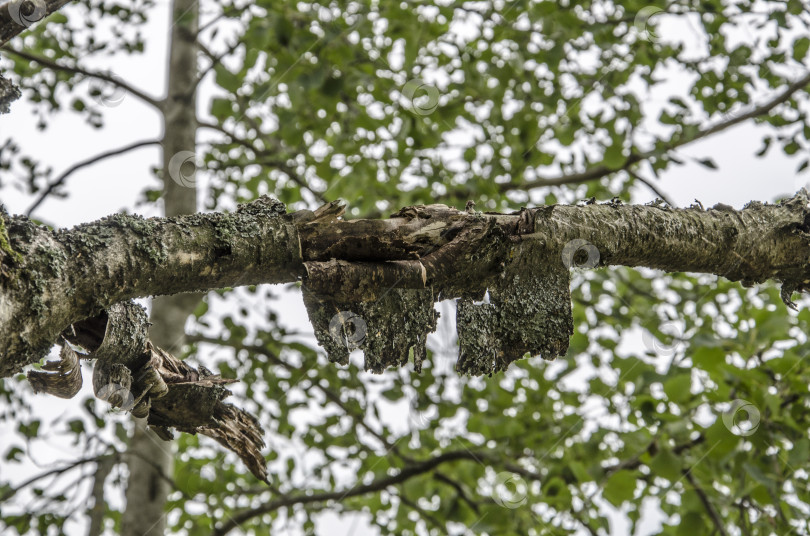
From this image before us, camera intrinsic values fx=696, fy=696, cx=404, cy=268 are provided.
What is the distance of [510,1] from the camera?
129 inches

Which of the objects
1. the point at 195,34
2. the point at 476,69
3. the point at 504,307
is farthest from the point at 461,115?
the point at 504,307

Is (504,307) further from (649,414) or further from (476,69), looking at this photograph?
(476,69)

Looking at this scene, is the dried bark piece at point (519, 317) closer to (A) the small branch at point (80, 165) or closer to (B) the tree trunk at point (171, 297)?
(B) the tree trunk at point (171, 297)

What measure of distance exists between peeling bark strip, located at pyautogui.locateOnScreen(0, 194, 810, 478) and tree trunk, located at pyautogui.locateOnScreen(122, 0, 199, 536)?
1.59 meters

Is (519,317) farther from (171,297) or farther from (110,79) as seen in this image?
(110,79)

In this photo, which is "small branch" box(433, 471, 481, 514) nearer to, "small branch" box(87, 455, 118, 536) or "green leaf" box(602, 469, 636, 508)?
"green leaf" box(602, 469, 636, 508)

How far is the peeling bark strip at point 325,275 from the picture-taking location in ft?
3.18

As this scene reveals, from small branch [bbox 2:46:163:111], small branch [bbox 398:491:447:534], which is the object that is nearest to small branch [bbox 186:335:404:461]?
small branch [bbox 398:491:447:534]

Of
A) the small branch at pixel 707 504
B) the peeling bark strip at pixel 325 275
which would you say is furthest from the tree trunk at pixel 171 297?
the small branch at pixel 707 504

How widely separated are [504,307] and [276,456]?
8.25 ft

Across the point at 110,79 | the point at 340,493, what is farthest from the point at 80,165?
the point at 340,493

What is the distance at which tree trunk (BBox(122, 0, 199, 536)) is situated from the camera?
2.76m

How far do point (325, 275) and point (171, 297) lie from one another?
2007 millimetres

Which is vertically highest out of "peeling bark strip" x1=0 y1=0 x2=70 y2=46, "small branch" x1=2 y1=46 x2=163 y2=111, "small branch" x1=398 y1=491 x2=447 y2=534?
"small branch" x1=2 y1=46 x2=163 y2=111
